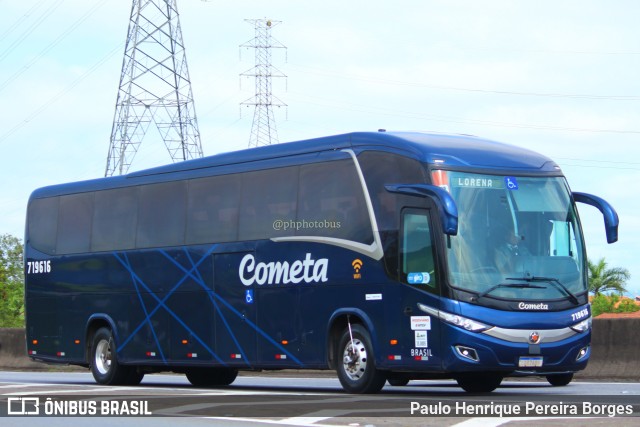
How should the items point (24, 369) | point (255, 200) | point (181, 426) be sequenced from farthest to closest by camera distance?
point (24, 369), point (255, 200), point (181, 426)

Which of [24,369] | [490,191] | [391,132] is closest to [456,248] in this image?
[490,191]

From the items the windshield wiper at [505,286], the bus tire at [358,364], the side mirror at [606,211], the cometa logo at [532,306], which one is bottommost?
the bus tire at [358,364]

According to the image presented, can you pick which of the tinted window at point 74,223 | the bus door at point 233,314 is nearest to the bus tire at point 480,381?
the bus door at point 233,314

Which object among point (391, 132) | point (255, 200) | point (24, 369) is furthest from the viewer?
point (24, 369)

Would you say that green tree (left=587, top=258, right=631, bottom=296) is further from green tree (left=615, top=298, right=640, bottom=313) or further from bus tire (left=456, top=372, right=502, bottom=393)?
bus tire (left=456, top=372, right=502, bottom=393)

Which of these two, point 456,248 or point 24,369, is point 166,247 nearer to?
point 456,248

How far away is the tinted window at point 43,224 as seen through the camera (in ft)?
84.6

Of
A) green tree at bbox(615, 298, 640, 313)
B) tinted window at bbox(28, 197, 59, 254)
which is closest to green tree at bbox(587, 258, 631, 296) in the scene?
green tree at bbox(615, 298, 640, 313)

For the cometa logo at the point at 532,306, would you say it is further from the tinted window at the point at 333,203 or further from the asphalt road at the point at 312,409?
the tinted window at the point at 333,203

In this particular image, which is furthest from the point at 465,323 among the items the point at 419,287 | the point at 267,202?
the point at 267,202

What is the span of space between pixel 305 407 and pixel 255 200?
6332 mm

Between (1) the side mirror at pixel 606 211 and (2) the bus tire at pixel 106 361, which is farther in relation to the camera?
(2) the bus tire at pixel 106 361

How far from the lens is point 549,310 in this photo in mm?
17094

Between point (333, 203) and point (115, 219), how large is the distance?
6.73m
